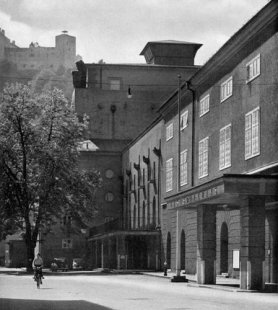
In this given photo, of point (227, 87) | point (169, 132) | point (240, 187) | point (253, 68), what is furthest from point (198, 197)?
point (169, 132)

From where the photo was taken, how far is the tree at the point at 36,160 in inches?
2253

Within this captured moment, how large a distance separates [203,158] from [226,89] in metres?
5.91

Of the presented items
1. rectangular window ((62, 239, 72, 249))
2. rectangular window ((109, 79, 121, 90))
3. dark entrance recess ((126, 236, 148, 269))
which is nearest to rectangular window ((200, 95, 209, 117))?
dark entrance recess ((126, 236, 148, 269))

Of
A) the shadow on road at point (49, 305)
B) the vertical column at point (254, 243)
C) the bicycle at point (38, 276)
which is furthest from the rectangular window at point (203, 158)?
the shadow on road at point (49, 305)

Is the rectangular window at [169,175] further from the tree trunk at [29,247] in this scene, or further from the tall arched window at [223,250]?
the tall arched window at [223,250]

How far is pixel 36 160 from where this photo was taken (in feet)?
Answer: 190

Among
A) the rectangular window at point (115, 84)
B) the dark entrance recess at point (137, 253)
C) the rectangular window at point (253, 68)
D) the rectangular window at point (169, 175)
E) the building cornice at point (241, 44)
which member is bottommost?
the dark entrance recess at point (137, 253)

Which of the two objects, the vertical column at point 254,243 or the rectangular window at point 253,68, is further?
the rectangular window at point 253,68

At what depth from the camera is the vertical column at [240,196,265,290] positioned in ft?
93.7

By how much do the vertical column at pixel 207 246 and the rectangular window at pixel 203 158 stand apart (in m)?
9.42

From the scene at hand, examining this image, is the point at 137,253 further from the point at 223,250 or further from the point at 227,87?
the point at 227,87

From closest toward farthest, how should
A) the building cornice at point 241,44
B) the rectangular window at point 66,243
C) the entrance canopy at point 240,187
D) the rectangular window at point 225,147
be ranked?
the entrance canopy at point 240,187 → the building cornice at point 241,44 → the rectangular window at point 225,147 → the rectangular window at point 66,243

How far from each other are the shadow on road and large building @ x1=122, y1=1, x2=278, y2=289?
8.57m

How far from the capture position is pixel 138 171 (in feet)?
230
